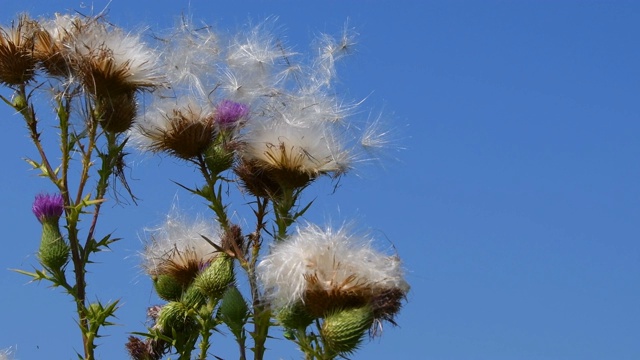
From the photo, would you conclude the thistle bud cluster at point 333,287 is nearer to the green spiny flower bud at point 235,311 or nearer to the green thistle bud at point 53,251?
the green spiny flower bud at point 235,311

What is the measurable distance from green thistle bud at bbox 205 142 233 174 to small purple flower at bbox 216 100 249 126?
0.35 feet

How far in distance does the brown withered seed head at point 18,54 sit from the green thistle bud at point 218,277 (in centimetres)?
107

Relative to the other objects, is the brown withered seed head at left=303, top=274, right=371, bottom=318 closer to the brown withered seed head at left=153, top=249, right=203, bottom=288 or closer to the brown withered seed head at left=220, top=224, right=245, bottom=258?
the brown withered seed head at left=220, top=224, right=245, bottom=258

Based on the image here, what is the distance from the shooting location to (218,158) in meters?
4.72

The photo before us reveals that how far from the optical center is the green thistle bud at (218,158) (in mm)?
4727

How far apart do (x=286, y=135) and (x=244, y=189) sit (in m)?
0.30

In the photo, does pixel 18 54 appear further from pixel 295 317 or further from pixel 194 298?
pixel 295 317

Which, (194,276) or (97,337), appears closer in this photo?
(97,337)

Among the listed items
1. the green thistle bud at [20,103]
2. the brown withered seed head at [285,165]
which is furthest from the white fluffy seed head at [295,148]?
the green thistle bud at [20,103]

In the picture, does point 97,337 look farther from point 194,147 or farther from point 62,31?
point 62,31

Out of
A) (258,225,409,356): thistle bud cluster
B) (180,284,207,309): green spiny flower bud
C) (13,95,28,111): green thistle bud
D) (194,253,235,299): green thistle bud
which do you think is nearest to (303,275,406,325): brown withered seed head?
(258,225,409,356): thistle bud cluster

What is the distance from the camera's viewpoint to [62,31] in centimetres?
490

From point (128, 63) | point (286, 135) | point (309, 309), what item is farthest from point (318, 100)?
point (309, 309)

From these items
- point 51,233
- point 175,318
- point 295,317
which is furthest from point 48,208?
point 295,317
